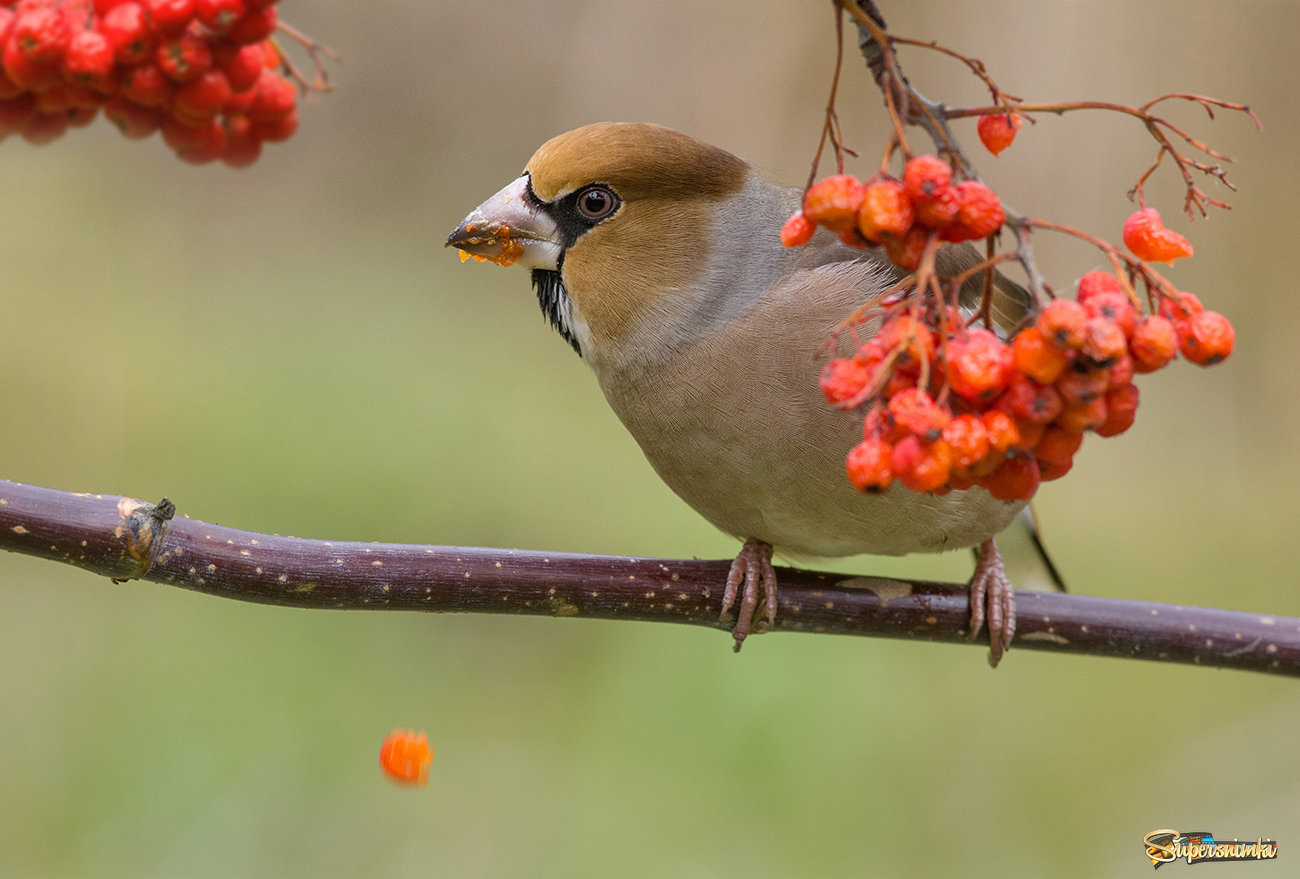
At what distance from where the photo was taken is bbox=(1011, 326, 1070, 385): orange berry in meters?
1.39

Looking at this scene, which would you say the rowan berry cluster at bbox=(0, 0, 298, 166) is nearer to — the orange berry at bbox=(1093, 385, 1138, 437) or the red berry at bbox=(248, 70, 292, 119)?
the red berry at bbox=(248, 70, 292, 119)

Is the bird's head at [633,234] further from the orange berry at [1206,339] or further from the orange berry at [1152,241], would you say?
the orange berry at [1206,339]

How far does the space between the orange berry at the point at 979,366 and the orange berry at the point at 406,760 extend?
1453 mm

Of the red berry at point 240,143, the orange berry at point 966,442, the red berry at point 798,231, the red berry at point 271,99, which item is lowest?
the orange berry at point 966,442

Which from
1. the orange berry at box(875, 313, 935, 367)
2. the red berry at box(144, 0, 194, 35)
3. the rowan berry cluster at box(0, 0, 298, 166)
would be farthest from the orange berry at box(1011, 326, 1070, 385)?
the red berry at box(144, 0, 194, 35)

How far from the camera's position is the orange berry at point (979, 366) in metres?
1.40

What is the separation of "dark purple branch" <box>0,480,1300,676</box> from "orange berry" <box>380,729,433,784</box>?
28 cm

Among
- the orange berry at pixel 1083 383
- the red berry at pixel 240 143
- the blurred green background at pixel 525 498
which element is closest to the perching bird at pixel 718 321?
the red berry at pixel 240 143

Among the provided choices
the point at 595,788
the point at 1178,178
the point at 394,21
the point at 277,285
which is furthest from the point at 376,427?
the point at 1178,178

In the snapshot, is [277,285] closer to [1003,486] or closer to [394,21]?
[394,21]

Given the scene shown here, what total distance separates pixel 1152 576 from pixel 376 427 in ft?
12.5

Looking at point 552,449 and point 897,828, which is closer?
point 897,828

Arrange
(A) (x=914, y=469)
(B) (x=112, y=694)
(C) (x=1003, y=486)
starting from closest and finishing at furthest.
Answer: (A) (x=914, y=469) < (C) (x=1003, y=486) < (B) (x=112, y=694)

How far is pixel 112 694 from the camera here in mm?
4488
